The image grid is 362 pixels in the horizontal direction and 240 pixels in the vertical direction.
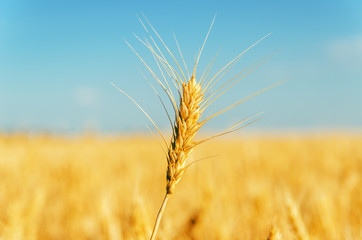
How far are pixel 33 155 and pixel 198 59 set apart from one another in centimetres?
346

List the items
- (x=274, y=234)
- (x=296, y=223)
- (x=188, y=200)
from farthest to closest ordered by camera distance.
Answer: (x=188, y=200), (x=296, y=223), (x=274, y=234)

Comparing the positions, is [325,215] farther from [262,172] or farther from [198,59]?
[262,172]

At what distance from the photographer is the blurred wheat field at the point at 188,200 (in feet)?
4.39

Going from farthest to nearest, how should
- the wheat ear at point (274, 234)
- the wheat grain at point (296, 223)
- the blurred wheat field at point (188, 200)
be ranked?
the blurred wheat field at point (188, 200)
the wheat grain at point (296, 223)
the wheat ear at point (274, 234)

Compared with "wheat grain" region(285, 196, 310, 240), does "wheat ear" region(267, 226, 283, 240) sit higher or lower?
higher

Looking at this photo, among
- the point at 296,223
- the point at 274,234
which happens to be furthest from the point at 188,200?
the point at 274,234

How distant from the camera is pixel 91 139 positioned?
19.6ft

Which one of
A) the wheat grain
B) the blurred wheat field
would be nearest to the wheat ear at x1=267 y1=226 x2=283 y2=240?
the blurred wheat field

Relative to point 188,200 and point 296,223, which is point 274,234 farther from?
point 188,200

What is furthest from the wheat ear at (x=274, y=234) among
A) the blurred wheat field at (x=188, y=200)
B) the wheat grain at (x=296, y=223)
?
the wheat grain at (x=296, y=223)

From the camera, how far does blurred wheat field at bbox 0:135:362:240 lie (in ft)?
4.39

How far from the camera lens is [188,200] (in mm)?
3029

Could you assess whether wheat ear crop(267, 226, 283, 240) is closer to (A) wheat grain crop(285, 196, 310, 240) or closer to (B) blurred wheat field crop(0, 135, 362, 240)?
(B) blurred wheat field crop(0, 135, 362, 240)

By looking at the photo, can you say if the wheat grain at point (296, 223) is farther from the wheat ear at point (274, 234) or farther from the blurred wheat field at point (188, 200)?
the wheat ear at point (274, 234)
